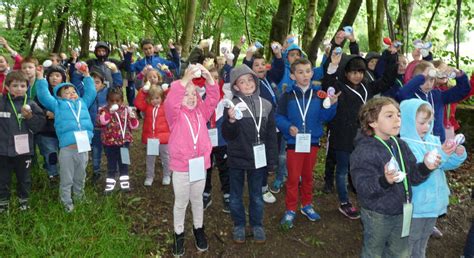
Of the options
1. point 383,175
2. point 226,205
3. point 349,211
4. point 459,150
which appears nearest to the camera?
point 383,175

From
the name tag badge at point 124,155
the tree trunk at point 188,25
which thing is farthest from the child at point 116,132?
the tree trunk at point 188,25

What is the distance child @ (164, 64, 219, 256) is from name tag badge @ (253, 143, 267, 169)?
495 millimetres

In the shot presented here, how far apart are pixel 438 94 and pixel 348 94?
115 centimetres

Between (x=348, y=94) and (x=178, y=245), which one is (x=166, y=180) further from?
(x=348, y=94)

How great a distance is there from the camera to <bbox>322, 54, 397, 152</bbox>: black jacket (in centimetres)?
439

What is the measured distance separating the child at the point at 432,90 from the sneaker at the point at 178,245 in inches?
120

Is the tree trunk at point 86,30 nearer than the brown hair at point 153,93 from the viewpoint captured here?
No

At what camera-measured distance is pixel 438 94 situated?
4.45 metres

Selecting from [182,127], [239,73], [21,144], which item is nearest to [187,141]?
[182,127]

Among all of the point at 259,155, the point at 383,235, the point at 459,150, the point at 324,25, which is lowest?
the point at 383,235

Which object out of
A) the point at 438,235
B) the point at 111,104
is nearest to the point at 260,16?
the point at 111,104

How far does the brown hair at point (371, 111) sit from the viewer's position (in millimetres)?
2787

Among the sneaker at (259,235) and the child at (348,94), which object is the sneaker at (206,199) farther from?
the child at (348,94)

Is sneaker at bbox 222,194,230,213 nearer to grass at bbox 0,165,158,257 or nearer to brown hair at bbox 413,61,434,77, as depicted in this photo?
grass at bbox 0,165,158,257
